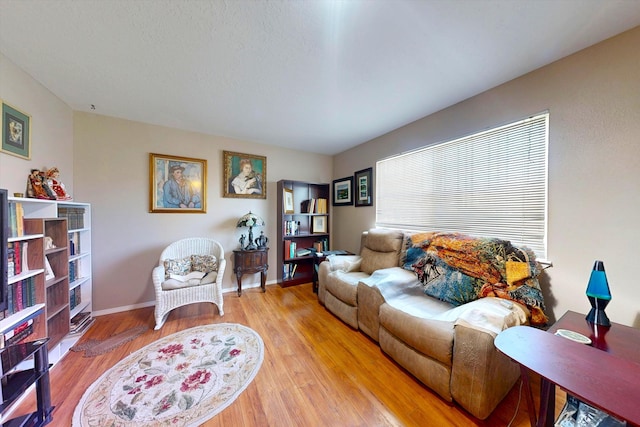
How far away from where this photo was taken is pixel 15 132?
1643mm

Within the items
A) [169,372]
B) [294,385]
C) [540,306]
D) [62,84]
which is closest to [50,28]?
[62,84]

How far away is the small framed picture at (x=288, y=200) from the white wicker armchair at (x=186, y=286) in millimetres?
1216

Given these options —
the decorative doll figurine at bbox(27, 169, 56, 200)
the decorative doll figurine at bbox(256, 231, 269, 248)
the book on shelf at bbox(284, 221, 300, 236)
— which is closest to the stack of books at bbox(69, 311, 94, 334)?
the decorative doll figurine at bbox(27, 169, 56, 200)

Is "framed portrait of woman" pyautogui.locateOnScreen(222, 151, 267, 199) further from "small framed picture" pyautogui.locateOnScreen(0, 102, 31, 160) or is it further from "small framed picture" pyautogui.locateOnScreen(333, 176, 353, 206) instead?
"small framed picture" pyautogui.locateOnScreen(0, 102, 31, 160)

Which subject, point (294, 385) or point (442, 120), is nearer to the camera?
point (294, 385)

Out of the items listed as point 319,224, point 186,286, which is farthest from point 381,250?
point 186,286

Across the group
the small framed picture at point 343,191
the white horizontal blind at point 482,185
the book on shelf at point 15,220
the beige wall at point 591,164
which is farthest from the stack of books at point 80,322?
the beige wall at point 591,164

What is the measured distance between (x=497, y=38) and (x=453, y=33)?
12.5 inches

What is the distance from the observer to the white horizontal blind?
1730 millimetres

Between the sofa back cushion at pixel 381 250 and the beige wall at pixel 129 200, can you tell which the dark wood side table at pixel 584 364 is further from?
the beige wall at pixel 129 200

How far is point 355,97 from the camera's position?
2109 millimetres

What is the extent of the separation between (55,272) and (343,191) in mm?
3570

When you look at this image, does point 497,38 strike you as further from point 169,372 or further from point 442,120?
point 169,372

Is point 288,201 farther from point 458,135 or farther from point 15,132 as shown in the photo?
point 15,132
